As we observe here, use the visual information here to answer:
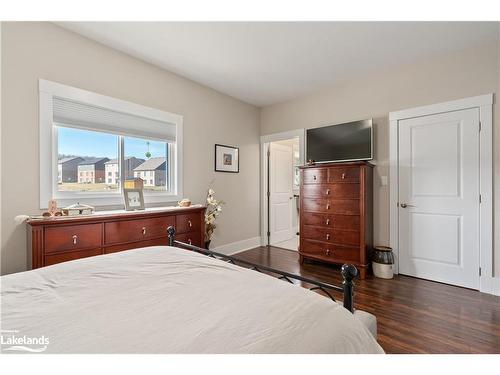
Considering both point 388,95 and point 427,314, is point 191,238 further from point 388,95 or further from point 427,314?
point 388,95

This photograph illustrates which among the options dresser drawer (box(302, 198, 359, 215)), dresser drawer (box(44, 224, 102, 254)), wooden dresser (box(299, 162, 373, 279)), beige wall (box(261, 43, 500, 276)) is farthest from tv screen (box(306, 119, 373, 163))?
dresser drawer (box(44, 224, 102, 254))

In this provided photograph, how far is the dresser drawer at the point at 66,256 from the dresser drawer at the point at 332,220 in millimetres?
2589

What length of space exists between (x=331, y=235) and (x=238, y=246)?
5.47 feet

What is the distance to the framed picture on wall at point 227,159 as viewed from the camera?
396 cm

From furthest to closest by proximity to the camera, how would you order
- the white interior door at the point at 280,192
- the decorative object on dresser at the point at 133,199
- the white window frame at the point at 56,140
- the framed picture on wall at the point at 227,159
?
the white interior door at the point at 280,192 → the framed picture on wall at the point at 227,159 → the decorative object on dresser at the point at 133,199 → the white window frame at the point at 56,140

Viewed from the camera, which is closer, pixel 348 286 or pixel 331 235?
pixel 348 286

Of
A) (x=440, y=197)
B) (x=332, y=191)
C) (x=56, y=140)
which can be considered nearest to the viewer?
(x=56, y=140)

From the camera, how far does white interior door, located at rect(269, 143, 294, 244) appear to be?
488 centimetres

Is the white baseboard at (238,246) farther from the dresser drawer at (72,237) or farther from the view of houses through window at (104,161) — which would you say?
the dresser drawer at (72,237)

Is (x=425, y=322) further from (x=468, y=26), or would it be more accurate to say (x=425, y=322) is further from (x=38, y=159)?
(x=38, y=159)

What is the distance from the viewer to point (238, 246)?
14.1 ft

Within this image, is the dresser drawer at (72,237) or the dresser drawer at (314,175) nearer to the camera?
the dresser drawer at (72,237)

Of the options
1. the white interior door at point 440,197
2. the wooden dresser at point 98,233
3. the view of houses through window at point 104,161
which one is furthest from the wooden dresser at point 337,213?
the view of houses through window at point 104,161

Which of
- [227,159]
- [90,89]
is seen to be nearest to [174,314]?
[90,89]
